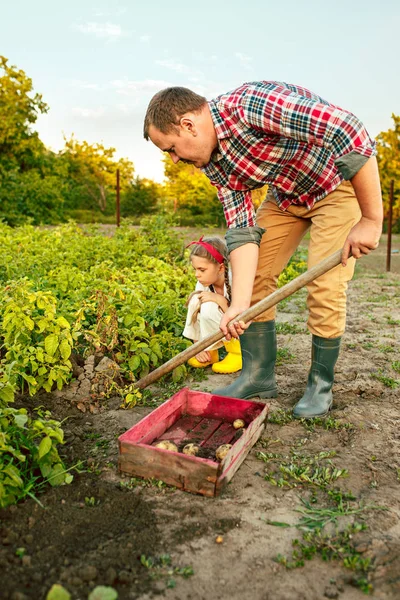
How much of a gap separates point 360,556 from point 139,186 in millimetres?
26472

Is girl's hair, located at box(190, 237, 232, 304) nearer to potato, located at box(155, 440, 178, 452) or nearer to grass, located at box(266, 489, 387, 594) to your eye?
potato, located at box(155, 440, 178, 452)

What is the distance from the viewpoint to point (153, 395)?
3.32 metres

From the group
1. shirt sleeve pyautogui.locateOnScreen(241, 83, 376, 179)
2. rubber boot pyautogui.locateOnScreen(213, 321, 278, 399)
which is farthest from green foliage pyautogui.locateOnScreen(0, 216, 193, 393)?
shirt sleeve pyautogui.locateOnScreen(241, 83, 376, 179)

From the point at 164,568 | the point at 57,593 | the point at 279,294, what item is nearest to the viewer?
the point at 57,593

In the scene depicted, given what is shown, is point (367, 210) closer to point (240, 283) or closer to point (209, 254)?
point (240, 283)

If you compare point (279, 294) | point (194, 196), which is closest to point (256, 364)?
point (279, 294)

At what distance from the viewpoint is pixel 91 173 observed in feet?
84.5

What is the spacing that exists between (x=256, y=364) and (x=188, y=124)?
154cm

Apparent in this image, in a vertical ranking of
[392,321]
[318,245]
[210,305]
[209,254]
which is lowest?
[392,321]

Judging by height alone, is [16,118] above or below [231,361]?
above

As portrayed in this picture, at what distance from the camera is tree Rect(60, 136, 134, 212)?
82.1ft

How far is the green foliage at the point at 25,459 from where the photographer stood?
2029 millimetres

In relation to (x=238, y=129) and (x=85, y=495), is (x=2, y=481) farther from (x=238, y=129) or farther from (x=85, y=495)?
(x=238, y=129)

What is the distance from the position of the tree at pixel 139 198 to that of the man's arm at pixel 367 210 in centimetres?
2329
